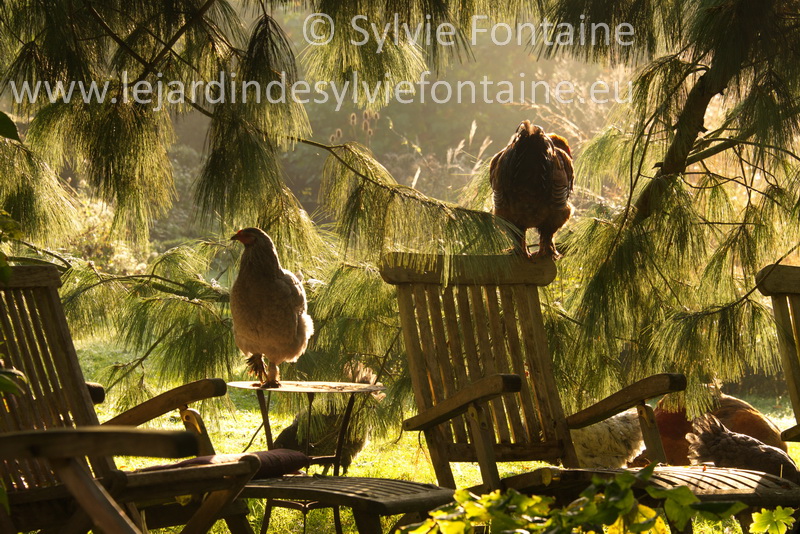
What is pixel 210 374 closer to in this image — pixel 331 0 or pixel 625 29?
pixel 331 0

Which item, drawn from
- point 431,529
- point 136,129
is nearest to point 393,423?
point 136,129

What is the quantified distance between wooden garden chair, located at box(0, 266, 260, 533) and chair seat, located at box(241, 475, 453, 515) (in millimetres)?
120

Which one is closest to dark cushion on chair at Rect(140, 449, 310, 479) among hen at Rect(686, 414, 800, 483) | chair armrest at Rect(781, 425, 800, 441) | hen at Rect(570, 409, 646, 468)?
chair armrest at Rect(781, 425, 800, 441)

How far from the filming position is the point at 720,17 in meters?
2.17

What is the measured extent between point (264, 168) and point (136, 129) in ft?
1.41

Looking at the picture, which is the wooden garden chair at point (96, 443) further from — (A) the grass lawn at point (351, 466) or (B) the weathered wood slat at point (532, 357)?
(B) the weathered wood slat at point (532, 357)

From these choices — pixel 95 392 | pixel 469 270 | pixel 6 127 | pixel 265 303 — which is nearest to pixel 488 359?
pixel 469 270

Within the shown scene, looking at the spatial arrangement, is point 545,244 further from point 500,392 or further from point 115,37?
point 115,37

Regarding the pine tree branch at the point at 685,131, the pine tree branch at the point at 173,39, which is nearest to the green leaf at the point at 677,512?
the pine tree branch at the point at 685,131

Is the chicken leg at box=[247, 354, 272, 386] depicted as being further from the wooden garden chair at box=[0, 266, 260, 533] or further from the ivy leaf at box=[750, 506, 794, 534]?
the ivy leaf at box=[750, 506, 794, 534]

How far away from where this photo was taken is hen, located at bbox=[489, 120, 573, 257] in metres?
2.71

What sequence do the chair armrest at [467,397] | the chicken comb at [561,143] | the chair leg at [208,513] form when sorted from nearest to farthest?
the chair leg at [208,513]
the chair armrest at [467,397]
the chicken comb at [561,143]

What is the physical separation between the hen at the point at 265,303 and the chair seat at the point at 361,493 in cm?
65

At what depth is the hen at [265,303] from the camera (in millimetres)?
2475
